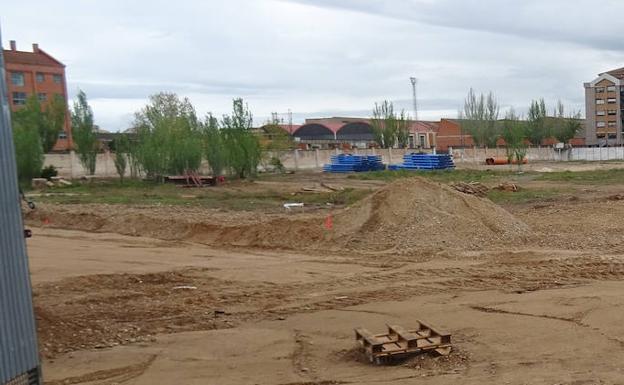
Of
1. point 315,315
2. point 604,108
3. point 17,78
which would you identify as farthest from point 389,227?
point 604,108

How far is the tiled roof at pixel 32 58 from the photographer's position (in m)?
82.6

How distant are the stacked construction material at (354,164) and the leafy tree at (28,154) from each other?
78.4 ft

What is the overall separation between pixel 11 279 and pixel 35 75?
86453mm

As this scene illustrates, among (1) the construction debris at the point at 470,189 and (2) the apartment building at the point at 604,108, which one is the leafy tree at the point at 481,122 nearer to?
(2) the apartment building at the point at 604,108

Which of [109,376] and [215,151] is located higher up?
[215,151]

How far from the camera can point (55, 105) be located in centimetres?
6456

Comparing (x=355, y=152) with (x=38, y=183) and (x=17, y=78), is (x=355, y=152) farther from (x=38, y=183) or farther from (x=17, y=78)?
(x=17, y=78)

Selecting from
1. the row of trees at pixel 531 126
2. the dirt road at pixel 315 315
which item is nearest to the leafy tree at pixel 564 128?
→ the row of trees at pixel 531 126

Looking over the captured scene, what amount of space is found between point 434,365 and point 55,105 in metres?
63.6

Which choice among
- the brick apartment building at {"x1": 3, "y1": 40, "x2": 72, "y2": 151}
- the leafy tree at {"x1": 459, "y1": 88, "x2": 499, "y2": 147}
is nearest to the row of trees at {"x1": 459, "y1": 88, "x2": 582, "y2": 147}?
the leafy tree at {"x1": 459, "y1": 88, "x2": 499, "y2": 147}

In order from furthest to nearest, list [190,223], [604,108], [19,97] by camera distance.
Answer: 1. [604,108]
2. [19,97]
3. [190,223]

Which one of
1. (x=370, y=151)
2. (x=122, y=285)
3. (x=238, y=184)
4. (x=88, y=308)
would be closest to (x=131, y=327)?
(x=88, y=308)

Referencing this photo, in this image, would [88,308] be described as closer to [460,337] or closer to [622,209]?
[460,337]

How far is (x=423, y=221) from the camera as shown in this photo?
1753 centimetres
